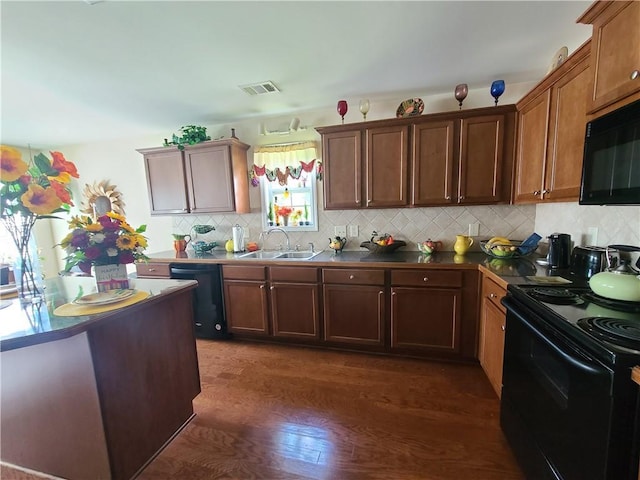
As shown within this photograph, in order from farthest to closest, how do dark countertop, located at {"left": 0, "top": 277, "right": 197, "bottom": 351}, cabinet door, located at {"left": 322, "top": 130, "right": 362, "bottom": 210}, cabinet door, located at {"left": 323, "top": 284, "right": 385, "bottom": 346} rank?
cabinet door, located at {"left": 322, "top": 130, "right": 362, "bottom": 210} < cabinet door, located at {"left": 323, "top": 284, "right": 385, "bottom": 346} < dark countertop, located at {"left": 0, "top": 277, "right": 197, "bottom": 351}

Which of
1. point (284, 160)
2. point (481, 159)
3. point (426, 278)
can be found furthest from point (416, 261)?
point (284, 160)

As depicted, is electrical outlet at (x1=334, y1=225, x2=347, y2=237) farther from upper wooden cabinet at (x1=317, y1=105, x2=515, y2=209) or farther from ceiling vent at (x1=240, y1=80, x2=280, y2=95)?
ceiling vent at (x1=240, y1=80, x2=280, y2=95)

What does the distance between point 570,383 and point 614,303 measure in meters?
0.48

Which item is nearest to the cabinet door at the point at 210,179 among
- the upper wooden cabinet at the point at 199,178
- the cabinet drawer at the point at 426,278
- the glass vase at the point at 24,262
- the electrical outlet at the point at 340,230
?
the upper wooden cabinet at the point at 199,178

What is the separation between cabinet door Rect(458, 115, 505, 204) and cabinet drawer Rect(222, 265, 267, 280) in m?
2.02

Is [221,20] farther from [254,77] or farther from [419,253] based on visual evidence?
[419,253]

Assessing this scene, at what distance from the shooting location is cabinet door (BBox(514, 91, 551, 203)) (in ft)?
6.09

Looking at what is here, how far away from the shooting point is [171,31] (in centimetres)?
164

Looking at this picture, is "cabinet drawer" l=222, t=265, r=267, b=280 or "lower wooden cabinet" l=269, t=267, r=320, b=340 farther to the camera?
"cabinet drawer" l=222, t=265, r=267, b=280

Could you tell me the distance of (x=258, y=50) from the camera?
1.84 meters

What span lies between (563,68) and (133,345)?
2884 mm

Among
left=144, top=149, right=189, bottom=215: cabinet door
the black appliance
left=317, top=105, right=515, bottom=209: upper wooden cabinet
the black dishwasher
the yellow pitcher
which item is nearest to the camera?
the black appliance

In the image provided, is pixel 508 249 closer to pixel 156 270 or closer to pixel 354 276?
pixel 354 276

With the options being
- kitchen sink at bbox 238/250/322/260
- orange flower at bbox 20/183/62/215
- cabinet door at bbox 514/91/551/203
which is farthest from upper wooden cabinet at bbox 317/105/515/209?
orange flower at bbox 20/183/62/215
